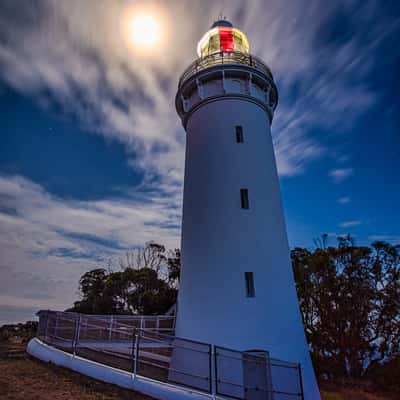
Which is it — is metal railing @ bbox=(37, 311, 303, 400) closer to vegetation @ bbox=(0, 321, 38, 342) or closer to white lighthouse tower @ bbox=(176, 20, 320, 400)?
white lighthouse tower @ bbox=(176, 20, 320, 400)

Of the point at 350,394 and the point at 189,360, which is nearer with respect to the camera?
the point at 189,360

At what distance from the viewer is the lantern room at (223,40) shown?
16688 mm

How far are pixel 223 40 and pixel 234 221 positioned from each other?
10.4 m

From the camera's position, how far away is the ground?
6.41m

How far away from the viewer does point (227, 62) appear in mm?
14727

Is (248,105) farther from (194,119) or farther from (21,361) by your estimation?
(21,361)

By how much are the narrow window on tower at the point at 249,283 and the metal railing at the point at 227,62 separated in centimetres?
953

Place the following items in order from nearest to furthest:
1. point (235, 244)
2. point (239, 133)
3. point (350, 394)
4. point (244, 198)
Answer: point (235, 244)
point (244, 198)
point (239, 133)
point (350, 394)

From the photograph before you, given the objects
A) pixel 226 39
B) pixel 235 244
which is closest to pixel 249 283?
pixel 235 244

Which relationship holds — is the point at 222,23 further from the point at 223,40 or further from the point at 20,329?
the point at 20,329

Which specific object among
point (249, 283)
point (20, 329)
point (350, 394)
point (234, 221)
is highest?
point (234, 221)

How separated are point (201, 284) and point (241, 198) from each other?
A: 3729mm

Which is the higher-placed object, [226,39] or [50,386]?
[226,39]

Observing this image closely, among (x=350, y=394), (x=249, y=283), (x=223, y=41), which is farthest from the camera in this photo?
(x=223, y=41)
